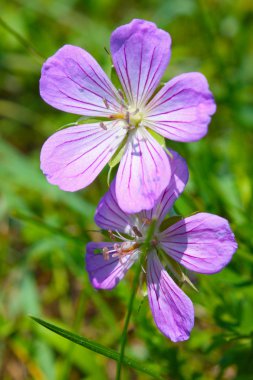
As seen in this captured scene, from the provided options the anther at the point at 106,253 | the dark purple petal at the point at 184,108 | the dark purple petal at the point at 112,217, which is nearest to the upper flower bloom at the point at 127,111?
the dark purple petal at the point at 184,108

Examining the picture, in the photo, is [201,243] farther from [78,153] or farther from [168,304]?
[78,153]

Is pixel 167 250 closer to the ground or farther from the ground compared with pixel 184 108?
closer to the ground

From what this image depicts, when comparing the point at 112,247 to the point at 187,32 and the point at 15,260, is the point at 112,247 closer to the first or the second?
the point at 15,260

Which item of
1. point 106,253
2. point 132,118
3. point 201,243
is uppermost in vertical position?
point 132,118

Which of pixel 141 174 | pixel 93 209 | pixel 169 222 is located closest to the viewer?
pixel 141 174

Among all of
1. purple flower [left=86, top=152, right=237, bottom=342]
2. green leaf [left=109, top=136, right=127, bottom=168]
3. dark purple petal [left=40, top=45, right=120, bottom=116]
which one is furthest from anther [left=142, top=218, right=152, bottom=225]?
dark purple petal [left=40, top=45, right=120, bottom=116]

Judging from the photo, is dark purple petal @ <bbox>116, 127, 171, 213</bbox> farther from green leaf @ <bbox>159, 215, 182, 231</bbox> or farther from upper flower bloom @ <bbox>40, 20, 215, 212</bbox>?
green leaf @ <bbox>159, 215, 182, 231</bbox>

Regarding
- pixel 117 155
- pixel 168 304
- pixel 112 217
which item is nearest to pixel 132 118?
pixel 117 155

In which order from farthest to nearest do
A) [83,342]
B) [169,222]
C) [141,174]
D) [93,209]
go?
[93,209], [169,222], [141,174], [83,342]

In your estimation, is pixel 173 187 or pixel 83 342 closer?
pixel 83 342
